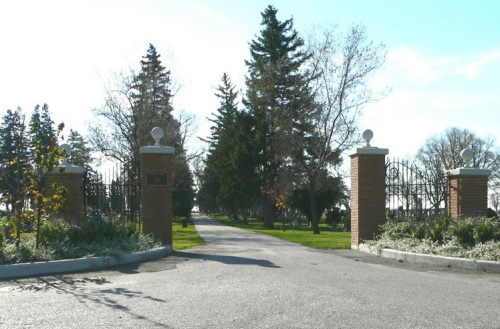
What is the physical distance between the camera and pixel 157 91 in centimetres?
3353

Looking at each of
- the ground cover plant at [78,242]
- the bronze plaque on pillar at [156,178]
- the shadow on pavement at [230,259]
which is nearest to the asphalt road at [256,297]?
the shadow on pavement at [230,259]

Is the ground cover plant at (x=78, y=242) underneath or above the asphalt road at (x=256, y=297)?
above

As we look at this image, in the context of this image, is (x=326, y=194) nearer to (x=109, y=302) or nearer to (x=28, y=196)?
(x=28, y=196)

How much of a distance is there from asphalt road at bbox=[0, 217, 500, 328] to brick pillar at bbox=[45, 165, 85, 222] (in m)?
4.25

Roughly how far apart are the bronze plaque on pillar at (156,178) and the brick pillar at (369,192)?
525 centimetres

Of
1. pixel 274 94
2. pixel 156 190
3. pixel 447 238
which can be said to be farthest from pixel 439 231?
pixel 274 94

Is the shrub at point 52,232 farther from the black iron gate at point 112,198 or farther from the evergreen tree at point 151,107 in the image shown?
the evergreen tree at point 151,107

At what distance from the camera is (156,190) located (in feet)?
49.5

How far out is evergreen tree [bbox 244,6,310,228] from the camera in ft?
125

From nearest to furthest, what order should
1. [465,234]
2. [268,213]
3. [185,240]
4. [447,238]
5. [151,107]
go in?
[465,234]
[447,238]
[185,240]
[151,107]
[268,213]

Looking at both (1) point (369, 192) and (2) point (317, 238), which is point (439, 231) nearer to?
(1) point (369, 192)

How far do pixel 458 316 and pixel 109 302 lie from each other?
426 cm

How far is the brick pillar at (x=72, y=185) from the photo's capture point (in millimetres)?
15312

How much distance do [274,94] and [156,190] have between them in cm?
2847
